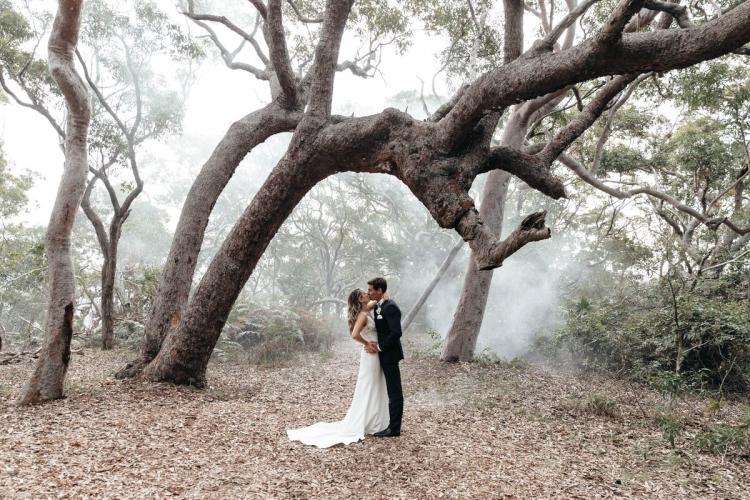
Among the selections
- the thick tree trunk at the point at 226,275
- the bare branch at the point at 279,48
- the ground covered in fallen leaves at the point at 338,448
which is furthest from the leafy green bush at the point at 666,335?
the bare branch at the point at 279,48

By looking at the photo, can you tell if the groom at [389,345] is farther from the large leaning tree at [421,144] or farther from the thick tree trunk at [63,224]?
the thick tree trunk at [63,224]

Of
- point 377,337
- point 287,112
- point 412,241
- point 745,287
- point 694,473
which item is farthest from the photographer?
point 412,241

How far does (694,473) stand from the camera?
13.5ft

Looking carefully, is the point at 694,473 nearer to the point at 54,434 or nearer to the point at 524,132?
the point at 54,434

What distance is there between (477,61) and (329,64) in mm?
5696

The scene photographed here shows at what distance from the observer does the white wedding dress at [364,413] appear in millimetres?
4688

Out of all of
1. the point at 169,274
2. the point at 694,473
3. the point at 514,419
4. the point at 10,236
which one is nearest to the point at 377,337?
the point at 514,419

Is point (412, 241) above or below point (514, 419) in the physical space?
above

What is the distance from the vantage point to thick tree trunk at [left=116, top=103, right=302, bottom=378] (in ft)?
22.0

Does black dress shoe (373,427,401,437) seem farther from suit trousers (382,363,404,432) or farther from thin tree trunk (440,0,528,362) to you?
thin tree trunk (440,0,528,362)

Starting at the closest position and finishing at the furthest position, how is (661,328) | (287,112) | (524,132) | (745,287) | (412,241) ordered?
(287,112) < (661,328) < (745,287) < (524,132) < (412,241)

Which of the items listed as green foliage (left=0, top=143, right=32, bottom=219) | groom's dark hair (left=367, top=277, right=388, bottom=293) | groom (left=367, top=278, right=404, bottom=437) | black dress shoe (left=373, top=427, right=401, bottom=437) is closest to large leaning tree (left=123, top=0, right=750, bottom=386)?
groom's dark hair (left=367, top=277, right=388, bottom=293)

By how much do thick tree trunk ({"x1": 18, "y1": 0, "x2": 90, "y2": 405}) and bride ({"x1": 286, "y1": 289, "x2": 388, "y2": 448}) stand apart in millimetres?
2668

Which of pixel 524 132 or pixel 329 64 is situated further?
pixel 524 132
